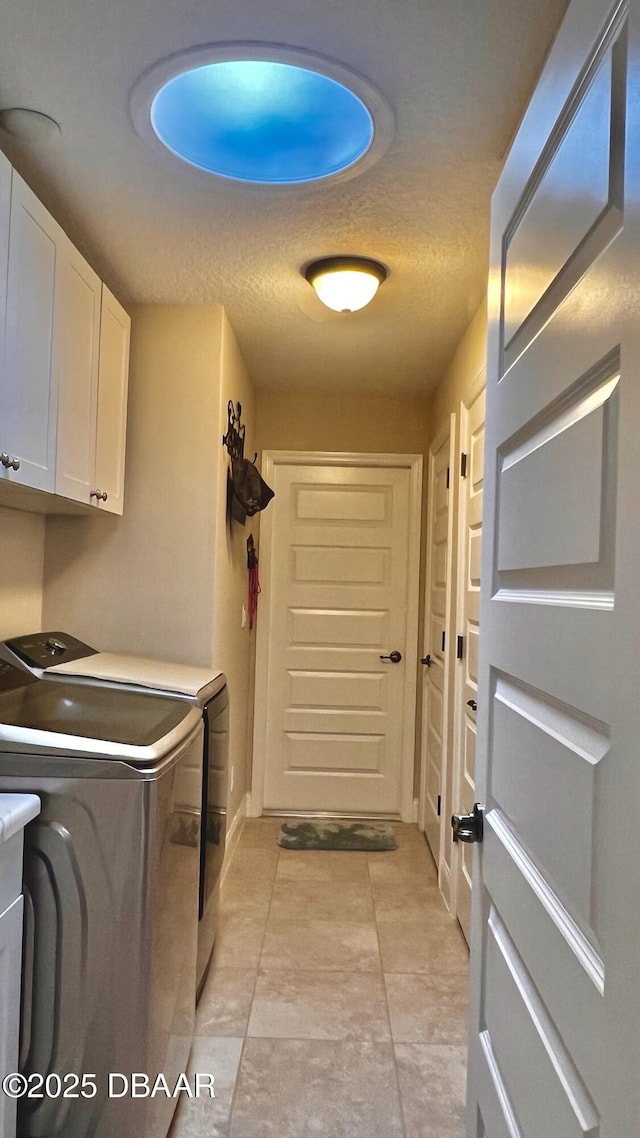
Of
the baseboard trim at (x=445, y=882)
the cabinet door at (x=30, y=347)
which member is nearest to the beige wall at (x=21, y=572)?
the cabinet door at (x=30, y=347)

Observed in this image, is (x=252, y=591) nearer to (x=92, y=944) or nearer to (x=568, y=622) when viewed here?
(x=92, y=944)

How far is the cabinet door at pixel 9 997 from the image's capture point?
1313mm

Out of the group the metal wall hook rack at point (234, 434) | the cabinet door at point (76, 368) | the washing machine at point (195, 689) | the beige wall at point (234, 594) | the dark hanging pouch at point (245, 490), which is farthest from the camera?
the dark hanging pouch at point (245, 490)

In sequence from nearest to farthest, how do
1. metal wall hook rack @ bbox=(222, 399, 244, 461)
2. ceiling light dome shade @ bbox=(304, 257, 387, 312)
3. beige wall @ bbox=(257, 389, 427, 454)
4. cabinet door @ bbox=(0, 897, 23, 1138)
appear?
cabinet door @ bbox=(0, 897, 23, 1138)
ceiling light dome shade @ bbox=(304, 257, 387, 312)
metal wall hook rack @ bbox=(222, 399, 244, 461)
beige wall @ bbox=(257, 389, 427, 454)

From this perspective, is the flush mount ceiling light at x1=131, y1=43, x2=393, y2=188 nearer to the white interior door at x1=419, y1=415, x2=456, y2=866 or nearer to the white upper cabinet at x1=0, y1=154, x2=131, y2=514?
the white upper cabinet at x1=0, y1=154, x2=131, y2=514

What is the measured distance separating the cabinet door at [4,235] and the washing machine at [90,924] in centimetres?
90

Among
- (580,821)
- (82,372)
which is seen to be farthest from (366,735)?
(580,821)

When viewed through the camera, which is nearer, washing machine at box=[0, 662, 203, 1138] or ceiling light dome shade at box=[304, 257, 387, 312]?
washing machine at box=[0, 662, 203, 1138]

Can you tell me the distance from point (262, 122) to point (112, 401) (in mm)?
1089

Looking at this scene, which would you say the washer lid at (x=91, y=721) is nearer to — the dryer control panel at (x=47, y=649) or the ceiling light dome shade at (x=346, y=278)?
the dryer control panel at (x=47, y=649)

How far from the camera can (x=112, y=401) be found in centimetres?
249

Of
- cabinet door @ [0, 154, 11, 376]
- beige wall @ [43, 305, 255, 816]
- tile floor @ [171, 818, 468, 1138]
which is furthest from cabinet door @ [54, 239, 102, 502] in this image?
tile floor @ [171, 818, 468, 1138]

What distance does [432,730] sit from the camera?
11.7 ft

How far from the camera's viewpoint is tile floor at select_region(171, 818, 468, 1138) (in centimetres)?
177
